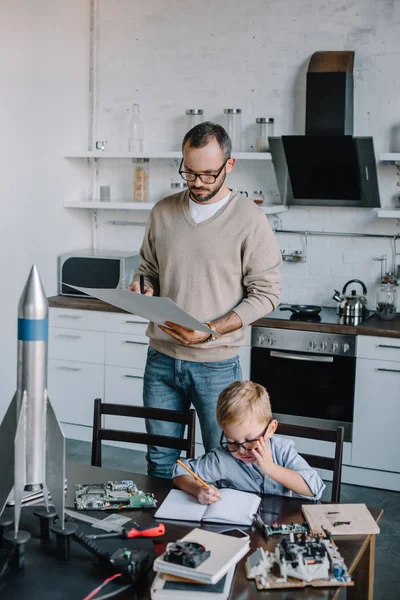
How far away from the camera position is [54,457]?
1.75m

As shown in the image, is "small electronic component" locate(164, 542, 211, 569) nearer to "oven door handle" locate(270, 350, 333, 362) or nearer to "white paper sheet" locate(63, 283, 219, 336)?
"white paper sheet" locate(63, 283, 219, 336)

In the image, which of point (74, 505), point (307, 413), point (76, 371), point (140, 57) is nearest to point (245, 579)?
point (74, 505)

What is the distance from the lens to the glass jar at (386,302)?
4.32 metres

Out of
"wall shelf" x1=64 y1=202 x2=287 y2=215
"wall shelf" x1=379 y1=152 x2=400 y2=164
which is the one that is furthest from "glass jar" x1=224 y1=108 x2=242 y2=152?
"wall shelf" x1=379 y1=152 x2=400 y2=164

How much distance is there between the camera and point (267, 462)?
2045 mm

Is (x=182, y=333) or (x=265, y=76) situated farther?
(x=265, y=76)

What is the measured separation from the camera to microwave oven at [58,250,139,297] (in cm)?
470

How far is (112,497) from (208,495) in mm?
260

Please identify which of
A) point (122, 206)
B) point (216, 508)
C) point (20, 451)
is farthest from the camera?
point (122, 206)

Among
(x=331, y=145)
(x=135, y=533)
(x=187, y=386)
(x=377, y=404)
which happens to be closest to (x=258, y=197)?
(x=331, y=145)

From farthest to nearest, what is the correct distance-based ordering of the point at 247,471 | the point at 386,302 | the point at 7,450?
the point at 386,302
the point at 247,471
the point at 7,450

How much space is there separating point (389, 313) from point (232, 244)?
188cm

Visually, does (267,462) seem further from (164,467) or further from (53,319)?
(53,319)

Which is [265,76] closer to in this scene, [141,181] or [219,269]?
[141,181]
